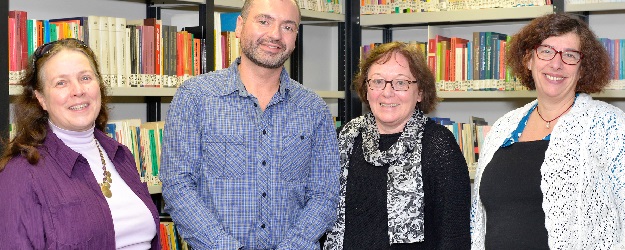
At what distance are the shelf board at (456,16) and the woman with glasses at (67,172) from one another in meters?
2.52

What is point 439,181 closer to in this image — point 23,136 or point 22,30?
point 23,136

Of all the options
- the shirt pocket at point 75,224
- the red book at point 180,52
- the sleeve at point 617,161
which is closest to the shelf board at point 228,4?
the red book at point 180,52

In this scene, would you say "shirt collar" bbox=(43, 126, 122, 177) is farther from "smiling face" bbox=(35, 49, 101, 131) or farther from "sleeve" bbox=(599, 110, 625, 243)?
"sleeve" bbox=(599, 110, 625, 243)

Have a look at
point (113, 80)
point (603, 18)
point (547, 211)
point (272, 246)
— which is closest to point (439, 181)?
point (547, 211)

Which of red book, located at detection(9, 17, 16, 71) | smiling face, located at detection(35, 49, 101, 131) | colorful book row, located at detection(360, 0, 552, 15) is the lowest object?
smiling face, located at detection(35, 49, 101, 131)

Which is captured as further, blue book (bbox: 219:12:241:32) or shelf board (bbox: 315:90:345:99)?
shelf board (bbox: 315:90:345:99)

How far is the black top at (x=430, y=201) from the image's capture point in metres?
2.84

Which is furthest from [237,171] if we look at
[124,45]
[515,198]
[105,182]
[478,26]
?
[478,26]

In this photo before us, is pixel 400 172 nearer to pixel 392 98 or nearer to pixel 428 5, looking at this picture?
pixel 392 98

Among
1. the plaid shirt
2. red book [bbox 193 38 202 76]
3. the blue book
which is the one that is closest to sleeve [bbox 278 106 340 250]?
the plaid shirt

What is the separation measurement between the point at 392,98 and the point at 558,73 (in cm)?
59

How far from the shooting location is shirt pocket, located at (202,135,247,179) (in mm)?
2770

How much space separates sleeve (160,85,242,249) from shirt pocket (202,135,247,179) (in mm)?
29

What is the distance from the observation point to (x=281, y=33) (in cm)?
282
